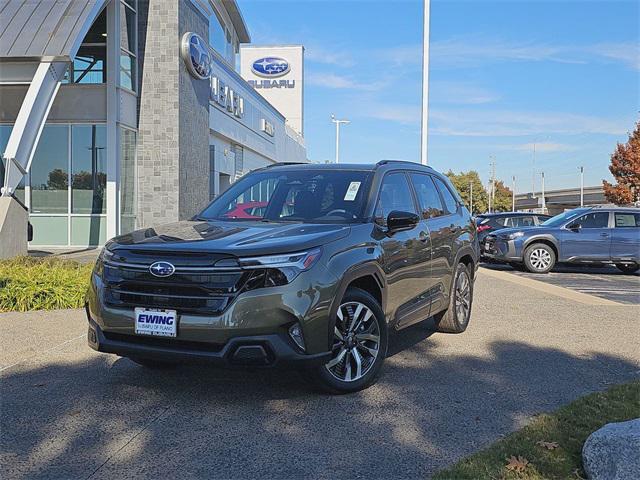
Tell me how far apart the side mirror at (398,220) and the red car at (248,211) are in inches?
44.1

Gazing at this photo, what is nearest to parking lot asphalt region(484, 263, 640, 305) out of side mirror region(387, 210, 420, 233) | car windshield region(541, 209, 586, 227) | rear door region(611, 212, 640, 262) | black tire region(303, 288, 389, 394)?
rear door region(611, 212, 640, 262)

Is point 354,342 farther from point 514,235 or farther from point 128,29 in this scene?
point 128,29

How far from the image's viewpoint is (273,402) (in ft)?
14.2

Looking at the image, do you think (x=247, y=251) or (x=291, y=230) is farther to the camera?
(x=291, y=230)

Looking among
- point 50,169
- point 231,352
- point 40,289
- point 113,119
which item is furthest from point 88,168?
point 231,352

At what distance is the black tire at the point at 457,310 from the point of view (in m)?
6.58

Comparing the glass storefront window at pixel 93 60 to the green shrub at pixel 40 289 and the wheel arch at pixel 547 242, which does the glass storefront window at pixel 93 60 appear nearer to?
the green shrub at pixel 40 289

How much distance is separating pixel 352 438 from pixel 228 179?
82.7ft

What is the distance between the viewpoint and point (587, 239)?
14.7 meters

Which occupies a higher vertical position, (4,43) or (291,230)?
(4,43)

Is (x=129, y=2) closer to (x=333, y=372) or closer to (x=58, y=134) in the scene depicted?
(x=58, y=134)

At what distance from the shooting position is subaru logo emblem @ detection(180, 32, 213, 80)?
707 inches

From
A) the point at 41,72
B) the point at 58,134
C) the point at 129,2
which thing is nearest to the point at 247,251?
the point at 41,72

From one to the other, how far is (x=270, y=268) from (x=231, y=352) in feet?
1.92
